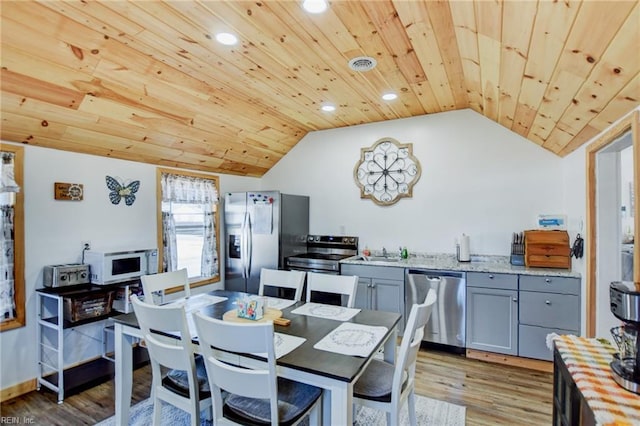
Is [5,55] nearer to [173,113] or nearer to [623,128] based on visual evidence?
[173,113]

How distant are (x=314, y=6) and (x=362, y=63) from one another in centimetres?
79

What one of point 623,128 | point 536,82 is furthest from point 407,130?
point 623,128

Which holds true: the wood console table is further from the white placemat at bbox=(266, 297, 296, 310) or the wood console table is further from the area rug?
the white placemat at bbox=(266, 297, 296, 310)

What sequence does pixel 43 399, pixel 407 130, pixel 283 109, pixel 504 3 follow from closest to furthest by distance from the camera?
pixel 504 3 → pixel 43 399 → pixel 283 109 → pixel 407 130

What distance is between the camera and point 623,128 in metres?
2.02

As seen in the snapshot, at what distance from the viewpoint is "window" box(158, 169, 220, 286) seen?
3.93 meters

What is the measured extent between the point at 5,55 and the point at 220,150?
87.1 inches

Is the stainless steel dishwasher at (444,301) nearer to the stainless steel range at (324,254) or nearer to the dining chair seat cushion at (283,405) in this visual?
the stainless steel range at (324,254)

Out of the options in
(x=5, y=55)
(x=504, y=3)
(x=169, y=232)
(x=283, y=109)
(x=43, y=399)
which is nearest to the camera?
(x=504, y=3)

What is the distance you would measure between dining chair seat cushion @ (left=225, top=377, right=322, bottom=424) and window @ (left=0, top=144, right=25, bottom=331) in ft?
7.13

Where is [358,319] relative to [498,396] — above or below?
above

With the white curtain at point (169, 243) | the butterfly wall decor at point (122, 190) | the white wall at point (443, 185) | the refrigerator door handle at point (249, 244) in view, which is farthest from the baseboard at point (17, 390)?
the white wall at point (443, 185)

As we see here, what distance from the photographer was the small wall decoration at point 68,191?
2947mm

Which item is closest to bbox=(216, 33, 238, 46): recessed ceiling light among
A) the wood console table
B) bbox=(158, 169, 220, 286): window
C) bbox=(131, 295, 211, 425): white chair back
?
bbox=(131, 295, 211, 425): white chair back
